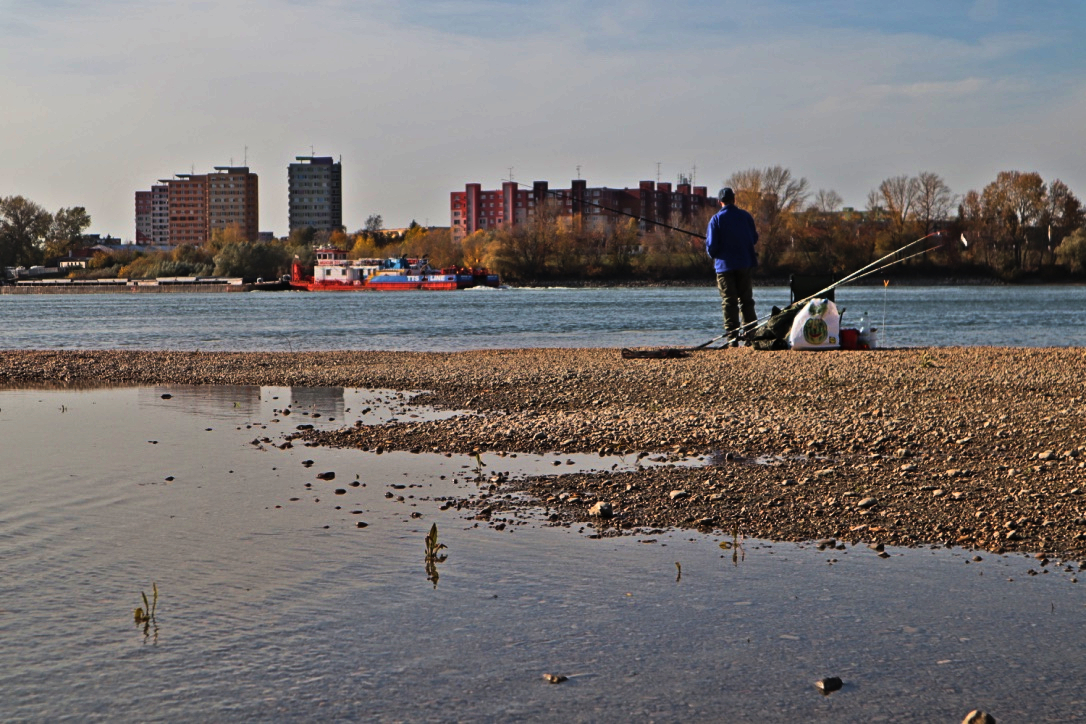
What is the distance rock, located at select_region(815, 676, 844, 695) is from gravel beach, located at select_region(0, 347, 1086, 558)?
7.00 ft

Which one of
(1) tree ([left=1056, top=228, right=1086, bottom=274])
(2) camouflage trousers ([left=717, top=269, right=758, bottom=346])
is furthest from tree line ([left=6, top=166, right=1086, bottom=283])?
(2) camouflage trousers ([left=717, top=269, right=758, bottom=346])

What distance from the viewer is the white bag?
655 inches

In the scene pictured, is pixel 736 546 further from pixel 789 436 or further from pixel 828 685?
pixel 789 436

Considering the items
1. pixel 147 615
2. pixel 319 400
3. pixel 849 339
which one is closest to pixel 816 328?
pixel 849 339

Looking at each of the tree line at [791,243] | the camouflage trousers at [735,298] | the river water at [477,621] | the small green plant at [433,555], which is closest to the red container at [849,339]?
the camouflage trousers at [735,298]

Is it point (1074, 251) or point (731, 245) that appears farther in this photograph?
point (1074, 251)

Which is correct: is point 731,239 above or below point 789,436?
above

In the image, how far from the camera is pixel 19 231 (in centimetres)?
15250

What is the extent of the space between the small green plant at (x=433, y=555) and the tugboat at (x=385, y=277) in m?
108

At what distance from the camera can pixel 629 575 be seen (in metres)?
5.80

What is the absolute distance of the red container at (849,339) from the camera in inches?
683

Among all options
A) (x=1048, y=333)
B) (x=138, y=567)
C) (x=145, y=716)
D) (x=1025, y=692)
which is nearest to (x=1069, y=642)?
(x=1025, y=692)

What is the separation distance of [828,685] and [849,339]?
1370 centimetres

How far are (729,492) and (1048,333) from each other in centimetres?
2848
